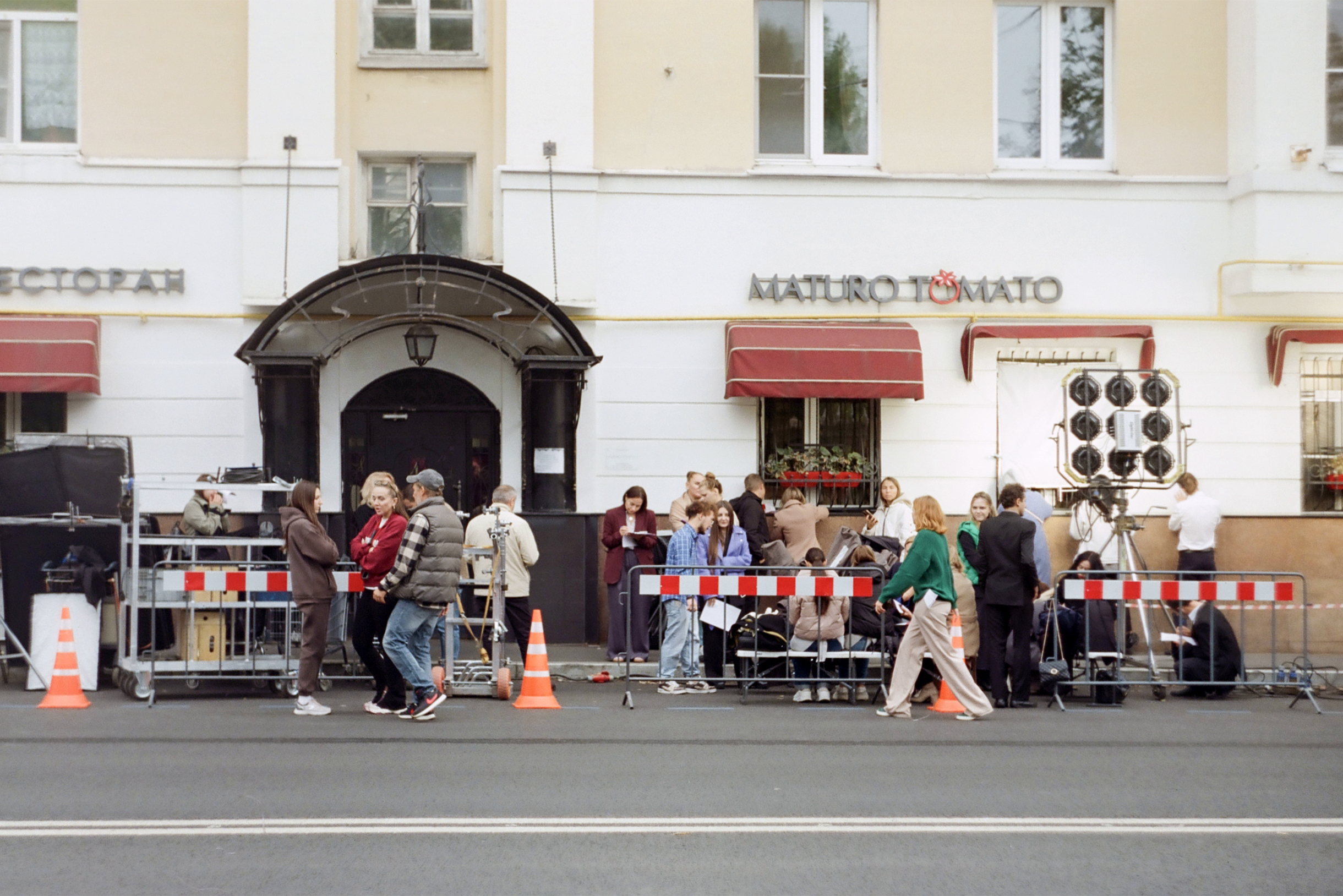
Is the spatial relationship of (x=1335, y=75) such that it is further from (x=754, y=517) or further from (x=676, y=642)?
(x=676, y=642)

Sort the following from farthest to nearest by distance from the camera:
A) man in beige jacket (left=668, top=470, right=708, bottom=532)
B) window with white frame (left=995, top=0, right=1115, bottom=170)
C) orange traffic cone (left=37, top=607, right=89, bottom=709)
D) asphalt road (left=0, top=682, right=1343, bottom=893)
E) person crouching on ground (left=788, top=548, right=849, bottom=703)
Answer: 1. window with white frame (left=995, top=0, right=1115, bottom=170)
2. man in beige jacket (left=668, top=470, right=708, bottom=532)
3. person crouching on ground (left=788, top=548, right=849, bottom=703)
4. orange traffic cone (left=37, top=607, right=89, bottom=709)
5. asphalt road (left=0, top=682, right=1343, bottom=893)

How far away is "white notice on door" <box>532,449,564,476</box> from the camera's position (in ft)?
50.8

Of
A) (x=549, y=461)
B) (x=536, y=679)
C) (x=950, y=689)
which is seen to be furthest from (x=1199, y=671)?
(x=549, y=461)

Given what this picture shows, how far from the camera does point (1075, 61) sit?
54.9ft

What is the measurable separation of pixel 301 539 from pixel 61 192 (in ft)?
22.4

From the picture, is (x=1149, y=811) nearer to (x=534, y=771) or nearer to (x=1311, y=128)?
(x=534, y=771)

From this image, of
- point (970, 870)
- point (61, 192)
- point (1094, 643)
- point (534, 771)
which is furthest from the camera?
point (61, 192)

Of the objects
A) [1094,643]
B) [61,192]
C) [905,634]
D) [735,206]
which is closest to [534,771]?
[905,634]

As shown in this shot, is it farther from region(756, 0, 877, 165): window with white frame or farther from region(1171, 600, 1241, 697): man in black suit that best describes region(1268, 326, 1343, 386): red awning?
region(756, 0, 877, 165): window with white frame

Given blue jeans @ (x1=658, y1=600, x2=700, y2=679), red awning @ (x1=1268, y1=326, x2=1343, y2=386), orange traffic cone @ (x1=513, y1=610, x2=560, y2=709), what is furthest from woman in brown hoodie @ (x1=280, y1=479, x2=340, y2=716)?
red awning @ (x1=1268, y1=326, x2=1343, y2=386)

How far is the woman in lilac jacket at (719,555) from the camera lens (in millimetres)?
12828

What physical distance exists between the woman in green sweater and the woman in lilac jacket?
1873 mm

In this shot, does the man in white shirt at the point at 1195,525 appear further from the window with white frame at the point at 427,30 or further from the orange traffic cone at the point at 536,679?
the window with white frame at the point at 427,30

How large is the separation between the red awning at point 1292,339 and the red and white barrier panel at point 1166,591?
14.9ft
